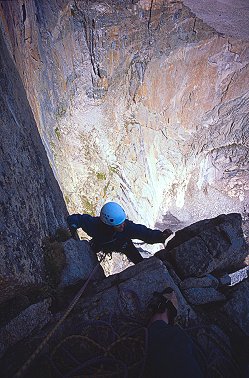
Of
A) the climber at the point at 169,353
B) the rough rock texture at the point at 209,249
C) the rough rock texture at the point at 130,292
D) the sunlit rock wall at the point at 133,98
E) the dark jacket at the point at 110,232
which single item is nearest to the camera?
the climber at the point at 169,353

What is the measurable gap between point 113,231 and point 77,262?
814mm

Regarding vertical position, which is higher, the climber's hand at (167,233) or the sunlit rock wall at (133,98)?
the sunlit rock wall at (133,98)

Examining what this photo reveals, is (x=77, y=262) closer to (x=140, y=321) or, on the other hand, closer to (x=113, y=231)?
(x=113, y=231)

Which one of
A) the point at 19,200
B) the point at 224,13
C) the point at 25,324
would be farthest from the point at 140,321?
the point at 224,13

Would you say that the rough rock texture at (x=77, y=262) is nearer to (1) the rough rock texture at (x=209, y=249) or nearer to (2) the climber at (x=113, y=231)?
(2) the climber at (x=113, y=231)

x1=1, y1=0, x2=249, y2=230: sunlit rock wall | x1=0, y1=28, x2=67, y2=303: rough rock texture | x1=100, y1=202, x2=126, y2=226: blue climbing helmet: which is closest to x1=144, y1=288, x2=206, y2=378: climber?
x1=0, y1=28, x2=67, y2=303: rough rock texture

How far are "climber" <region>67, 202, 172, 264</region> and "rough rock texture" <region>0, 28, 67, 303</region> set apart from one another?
49 centimetres

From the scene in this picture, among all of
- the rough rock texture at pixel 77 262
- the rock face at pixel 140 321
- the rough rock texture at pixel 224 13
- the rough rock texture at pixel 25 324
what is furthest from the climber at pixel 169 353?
the rough rock texture at pixel 224 13

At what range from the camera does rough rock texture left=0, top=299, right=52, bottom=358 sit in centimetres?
294

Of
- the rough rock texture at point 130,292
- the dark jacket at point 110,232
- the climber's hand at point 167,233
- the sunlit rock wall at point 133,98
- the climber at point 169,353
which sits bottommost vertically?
the climber at point 169,353

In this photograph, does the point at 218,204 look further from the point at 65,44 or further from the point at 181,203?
the point at 65,44

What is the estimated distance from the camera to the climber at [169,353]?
2404 mm

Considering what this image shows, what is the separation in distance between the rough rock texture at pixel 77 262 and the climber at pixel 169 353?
1.47 meters

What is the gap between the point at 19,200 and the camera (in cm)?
354
